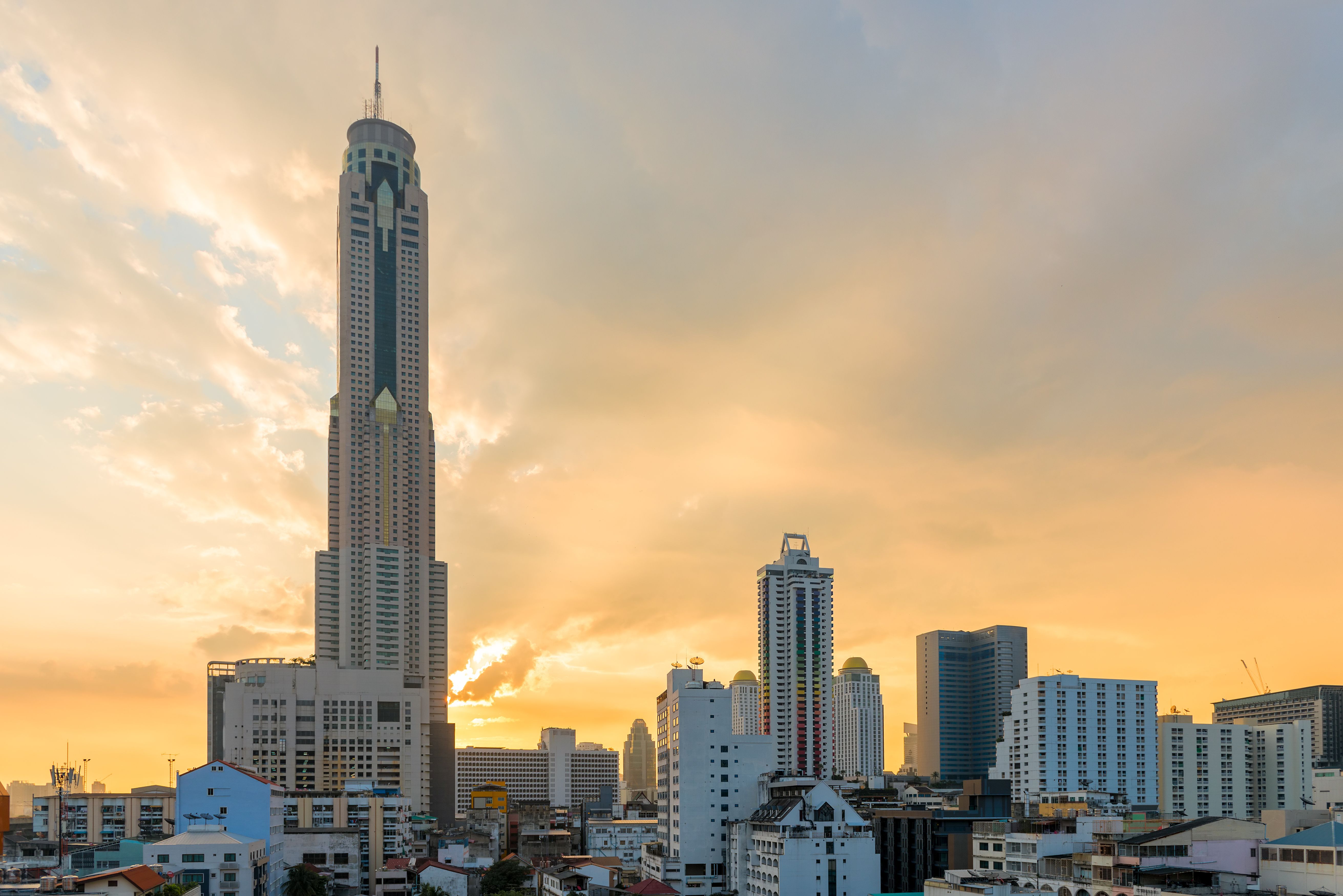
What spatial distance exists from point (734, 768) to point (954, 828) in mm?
29055

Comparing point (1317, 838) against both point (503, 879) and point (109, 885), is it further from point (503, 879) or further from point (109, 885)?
point (109, 885)

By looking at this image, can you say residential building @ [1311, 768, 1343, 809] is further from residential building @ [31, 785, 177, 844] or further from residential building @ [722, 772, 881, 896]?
residential building @ [31, 785, 177, 844]

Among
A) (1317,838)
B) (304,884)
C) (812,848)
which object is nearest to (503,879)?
(304,884)

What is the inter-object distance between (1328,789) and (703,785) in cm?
11570

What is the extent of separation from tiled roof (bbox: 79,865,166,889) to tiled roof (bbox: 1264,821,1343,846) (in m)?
99.7

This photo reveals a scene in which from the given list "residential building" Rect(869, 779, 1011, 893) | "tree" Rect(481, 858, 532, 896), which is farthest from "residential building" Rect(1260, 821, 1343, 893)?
"tree" Rect(481, 858, 532, 896)

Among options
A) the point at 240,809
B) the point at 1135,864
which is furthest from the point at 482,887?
the point at 1135,864

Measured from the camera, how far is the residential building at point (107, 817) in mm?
160500

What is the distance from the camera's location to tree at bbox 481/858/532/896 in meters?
144

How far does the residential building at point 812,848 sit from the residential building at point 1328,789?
81.4m

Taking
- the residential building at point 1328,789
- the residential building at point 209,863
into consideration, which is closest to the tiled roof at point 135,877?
the residential building at point 209,863

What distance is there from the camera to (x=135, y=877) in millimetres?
94812

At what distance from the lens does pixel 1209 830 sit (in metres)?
99.9

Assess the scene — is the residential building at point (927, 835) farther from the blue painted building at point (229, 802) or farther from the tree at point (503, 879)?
the blue painted building at point (229, 802)
